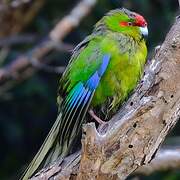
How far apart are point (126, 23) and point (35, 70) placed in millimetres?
2304

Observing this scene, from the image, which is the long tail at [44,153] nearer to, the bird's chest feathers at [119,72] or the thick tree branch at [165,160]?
the bird's chest feathers at [119,72]

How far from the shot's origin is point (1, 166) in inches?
251

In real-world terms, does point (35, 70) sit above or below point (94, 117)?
below

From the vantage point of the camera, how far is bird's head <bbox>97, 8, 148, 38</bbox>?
383cm

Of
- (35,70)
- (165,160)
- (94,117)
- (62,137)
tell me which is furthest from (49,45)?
(62,137)

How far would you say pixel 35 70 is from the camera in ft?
20.0

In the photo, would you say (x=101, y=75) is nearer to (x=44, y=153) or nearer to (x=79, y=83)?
(x=79, y=83)

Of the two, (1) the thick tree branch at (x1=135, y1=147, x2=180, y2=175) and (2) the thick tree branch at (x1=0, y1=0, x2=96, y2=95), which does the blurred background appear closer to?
(2) the thick tree branch at (x1=0, y1=0, x2=96, y2=95)

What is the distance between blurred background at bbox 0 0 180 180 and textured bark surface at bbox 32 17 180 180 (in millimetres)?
2915

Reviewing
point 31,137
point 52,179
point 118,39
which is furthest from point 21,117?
point 52,179

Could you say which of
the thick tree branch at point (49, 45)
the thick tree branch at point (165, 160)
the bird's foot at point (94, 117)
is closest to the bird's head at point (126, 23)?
the bird's foot at point (94, 117)

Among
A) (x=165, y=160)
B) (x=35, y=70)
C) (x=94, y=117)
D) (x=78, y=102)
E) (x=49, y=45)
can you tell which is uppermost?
(x=78, y=102)

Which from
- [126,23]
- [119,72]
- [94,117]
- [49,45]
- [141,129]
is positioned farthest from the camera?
[49,45]

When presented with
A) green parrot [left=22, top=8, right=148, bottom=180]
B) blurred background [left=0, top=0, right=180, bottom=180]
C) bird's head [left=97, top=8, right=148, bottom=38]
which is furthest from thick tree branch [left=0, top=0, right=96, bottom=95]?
green parrot [left=22, top=8, right=148, bottom=180]
